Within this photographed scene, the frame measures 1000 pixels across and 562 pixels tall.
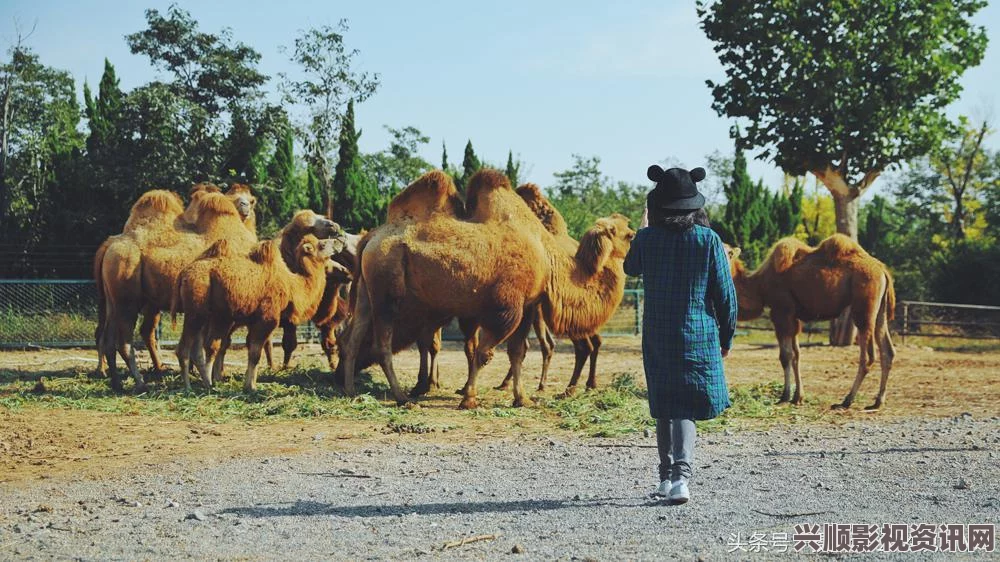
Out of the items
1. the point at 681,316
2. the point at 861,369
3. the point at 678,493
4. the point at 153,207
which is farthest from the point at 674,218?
A: the point at 153,207

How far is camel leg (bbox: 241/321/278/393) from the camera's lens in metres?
10.5

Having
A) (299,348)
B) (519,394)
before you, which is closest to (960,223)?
(299,348)

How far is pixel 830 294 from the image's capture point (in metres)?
10.6

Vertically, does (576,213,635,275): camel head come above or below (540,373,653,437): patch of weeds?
above

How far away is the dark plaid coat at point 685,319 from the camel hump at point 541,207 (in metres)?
6.44

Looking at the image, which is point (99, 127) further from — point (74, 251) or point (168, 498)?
point (168, 498)

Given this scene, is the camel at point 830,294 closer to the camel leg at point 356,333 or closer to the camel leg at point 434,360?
the camel leg at point 434,360

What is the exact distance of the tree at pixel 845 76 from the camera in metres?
18.9

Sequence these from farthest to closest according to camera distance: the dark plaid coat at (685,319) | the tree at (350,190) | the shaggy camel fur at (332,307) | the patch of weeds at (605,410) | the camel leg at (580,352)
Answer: the tree at (350,190) < the shaggy camel fur at (332,307) < the camel leg at (580,352) < the patch of weeds at (605,410) < the dark plaid coat at (685,319)

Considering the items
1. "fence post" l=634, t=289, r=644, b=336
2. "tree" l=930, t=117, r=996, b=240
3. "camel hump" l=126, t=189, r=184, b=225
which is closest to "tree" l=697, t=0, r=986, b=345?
"fence post" l=634, t=289, r=644, b=336

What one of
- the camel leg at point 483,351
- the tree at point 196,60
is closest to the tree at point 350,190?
the tree at point 196,60

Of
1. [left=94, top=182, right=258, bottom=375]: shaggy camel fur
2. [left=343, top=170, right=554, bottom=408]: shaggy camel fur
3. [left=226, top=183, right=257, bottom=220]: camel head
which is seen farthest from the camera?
[left=226, top=183, right=257, bottom=220]: camel head

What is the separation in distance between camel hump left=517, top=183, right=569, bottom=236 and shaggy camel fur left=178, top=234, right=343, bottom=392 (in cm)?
277

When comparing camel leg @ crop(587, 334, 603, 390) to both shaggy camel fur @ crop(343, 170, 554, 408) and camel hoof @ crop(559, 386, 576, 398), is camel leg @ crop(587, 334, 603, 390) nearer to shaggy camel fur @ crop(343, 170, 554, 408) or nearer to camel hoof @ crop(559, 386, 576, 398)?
camel hoof @ crop(559, 386, 576, 398)
